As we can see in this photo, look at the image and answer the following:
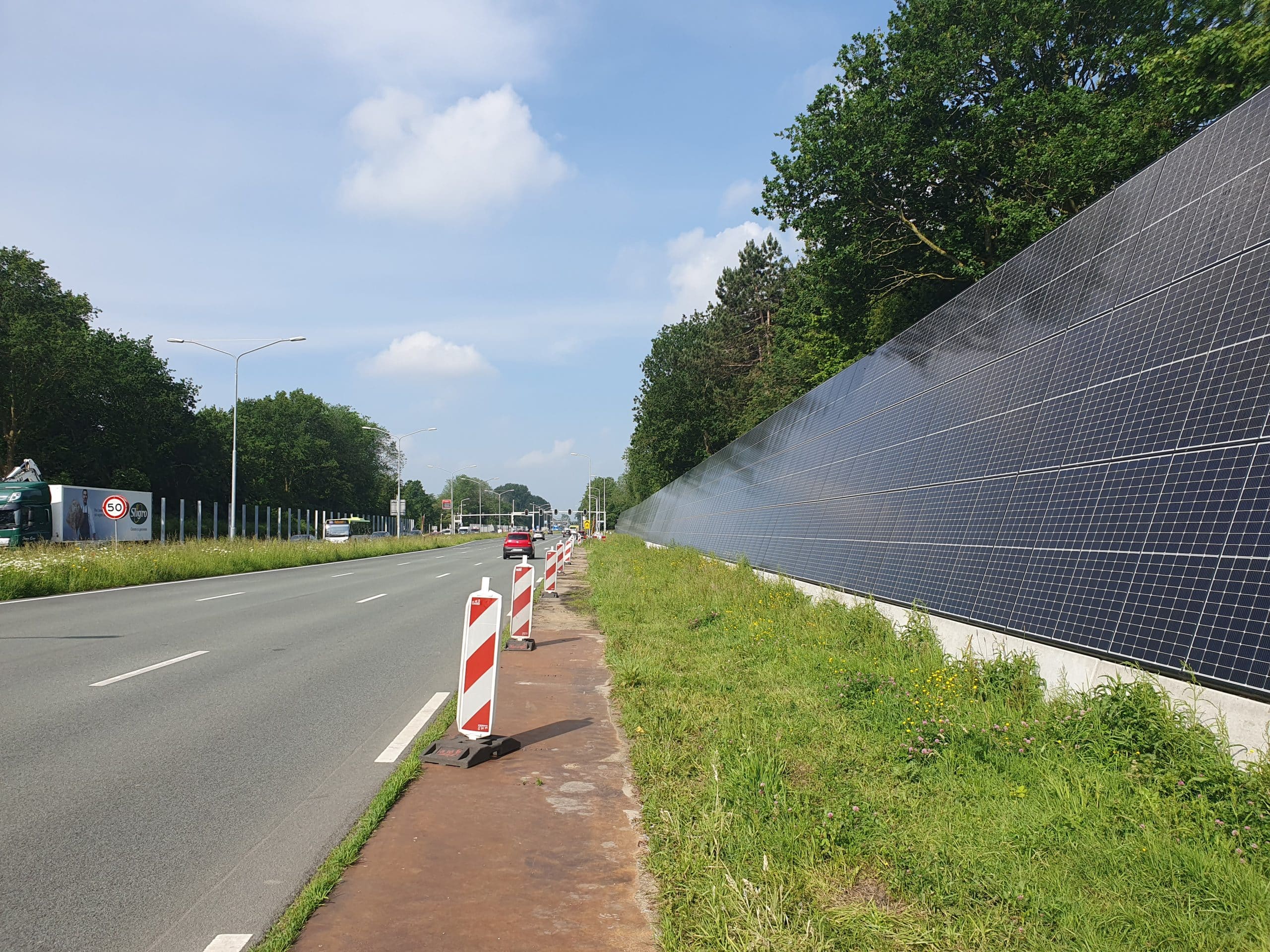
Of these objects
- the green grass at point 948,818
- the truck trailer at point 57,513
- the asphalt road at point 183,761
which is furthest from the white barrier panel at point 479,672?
the truck trailer at point 57,513

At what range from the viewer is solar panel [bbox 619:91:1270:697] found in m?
5.57

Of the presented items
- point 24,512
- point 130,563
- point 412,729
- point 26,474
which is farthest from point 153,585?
point 412,729

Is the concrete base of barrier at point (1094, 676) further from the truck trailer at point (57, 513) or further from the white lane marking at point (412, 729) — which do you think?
the truck trailer at point (57, 513)

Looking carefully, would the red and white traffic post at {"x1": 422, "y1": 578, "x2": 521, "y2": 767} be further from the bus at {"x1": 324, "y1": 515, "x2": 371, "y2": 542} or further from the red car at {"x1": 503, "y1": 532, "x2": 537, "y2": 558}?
the bus at {"x1": 324, "y1": 515, "x2": 371, "y2": 542}

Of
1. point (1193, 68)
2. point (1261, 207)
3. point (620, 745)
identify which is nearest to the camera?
point (1261, 207)

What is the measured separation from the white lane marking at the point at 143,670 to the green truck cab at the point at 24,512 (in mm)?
29763

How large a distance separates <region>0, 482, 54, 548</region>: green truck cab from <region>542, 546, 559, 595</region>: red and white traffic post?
23.6 meters

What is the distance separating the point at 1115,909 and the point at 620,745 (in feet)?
14.0

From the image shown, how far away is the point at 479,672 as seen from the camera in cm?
695

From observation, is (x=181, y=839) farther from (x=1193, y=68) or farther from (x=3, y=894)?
(x=1193, y=68)

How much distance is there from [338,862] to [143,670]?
7.31 m

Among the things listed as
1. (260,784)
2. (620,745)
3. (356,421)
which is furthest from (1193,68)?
(356,421)

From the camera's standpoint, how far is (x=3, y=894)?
13.9ft

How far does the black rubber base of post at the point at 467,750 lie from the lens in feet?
21.9
